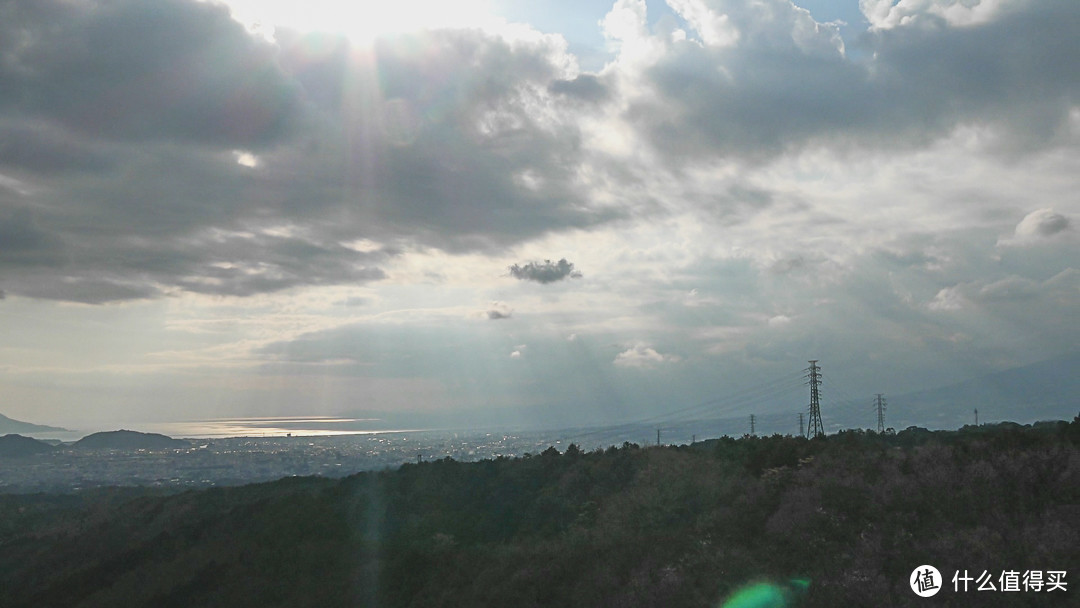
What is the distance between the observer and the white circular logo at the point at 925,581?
57.3 ft

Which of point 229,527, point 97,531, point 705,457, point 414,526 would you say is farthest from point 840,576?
point 97,531

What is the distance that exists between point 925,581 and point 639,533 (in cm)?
1431

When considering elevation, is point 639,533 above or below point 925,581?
below

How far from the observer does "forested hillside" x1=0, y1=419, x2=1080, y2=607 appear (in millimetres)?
19734

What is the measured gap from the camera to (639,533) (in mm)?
30734

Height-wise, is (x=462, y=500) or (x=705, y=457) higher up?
(x=705, y=457)

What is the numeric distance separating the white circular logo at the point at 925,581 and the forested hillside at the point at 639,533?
270 millimetres

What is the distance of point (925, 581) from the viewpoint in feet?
58.7

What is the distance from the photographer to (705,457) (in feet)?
136

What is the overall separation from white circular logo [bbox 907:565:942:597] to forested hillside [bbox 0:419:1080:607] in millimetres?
270

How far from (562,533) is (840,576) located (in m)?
19.7

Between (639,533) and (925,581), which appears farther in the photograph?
(639,533)

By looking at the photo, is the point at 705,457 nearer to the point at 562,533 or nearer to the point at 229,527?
the point at 562,533

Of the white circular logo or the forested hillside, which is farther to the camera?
the forested hillside
